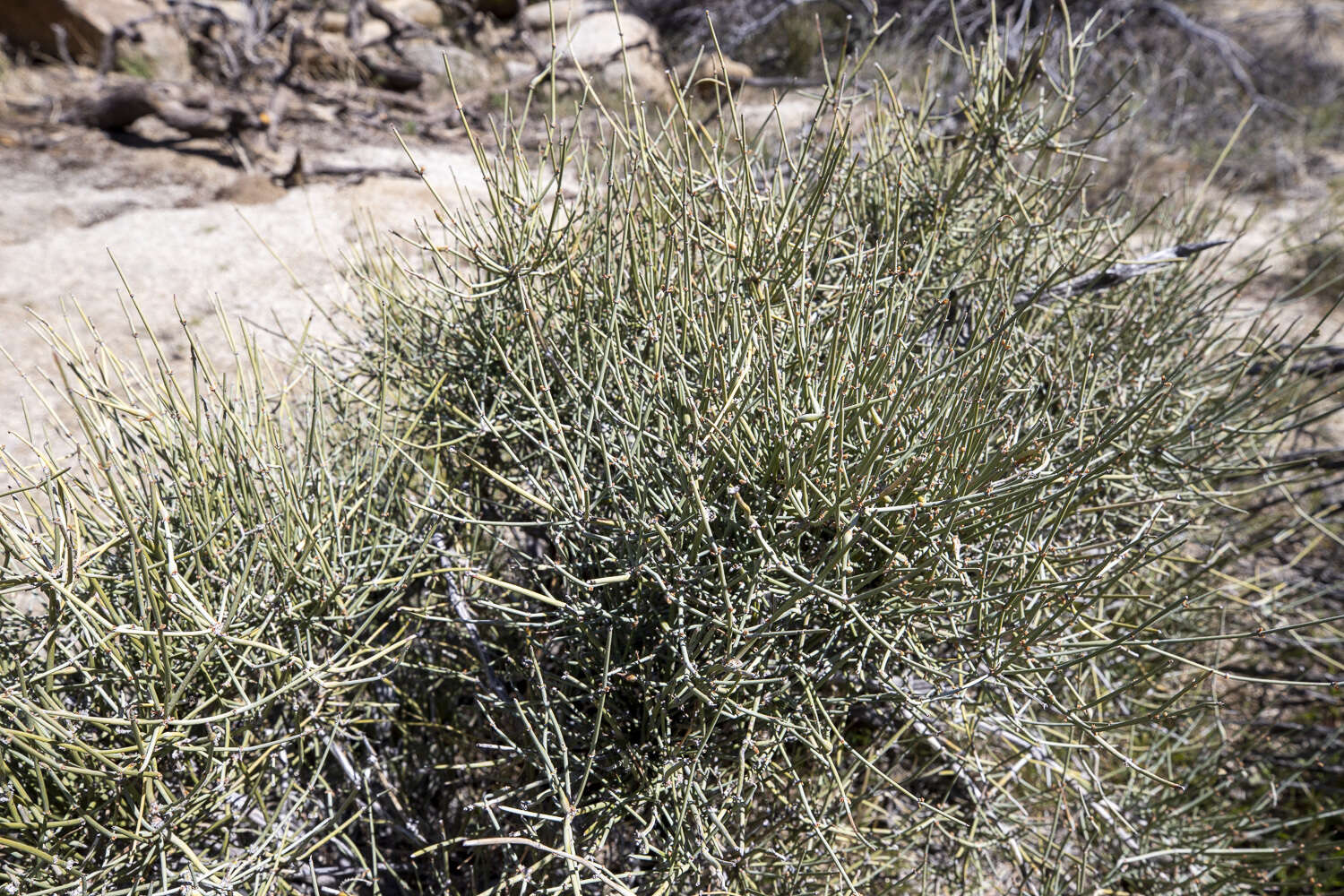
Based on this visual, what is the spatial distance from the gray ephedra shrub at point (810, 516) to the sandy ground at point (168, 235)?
Answer: 161cm

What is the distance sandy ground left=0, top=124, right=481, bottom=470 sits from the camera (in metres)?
3.33

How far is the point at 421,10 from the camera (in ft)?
25.1

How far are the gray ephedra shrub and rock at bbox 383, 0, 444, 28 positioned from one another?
6.78 metres

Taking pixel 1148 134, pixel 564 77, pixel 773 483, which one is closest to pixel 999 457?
pixel 773 483

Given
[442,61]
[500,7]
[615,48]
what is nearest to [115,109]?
[442,61]

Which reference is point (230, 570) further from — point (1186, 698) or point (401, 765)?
point (1186, 698)

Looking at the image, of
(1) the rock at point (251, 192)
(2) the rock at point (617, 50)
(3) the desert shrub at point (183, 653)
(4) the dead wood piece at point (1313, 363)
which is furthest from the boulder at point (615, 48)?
(3) the desert shrub at point (183, 653)

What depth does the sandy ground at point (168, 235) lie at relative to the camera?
3334 millimetres

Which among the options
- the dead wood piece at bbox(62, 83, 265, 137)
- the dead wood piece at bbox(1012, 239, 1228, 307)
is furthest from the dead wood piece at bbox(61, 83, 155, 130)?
the dead wood piece at bbox(1012, 239, 1228, 307)

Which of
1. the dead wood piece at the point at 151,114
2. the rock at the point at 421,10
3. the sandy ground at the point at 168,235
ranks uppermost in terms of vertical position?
the rock at the point at 421,10

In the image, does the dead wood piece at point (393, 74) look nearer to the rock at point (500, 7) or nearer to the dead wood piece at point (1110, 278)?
the rock at point (500, 7)

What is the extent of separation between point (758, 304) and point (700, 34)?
583 cm

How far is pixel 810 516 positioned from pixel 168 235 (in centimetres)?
411

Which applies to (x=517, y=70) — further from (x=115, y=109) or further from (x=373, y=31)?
(x=115, y=109)
